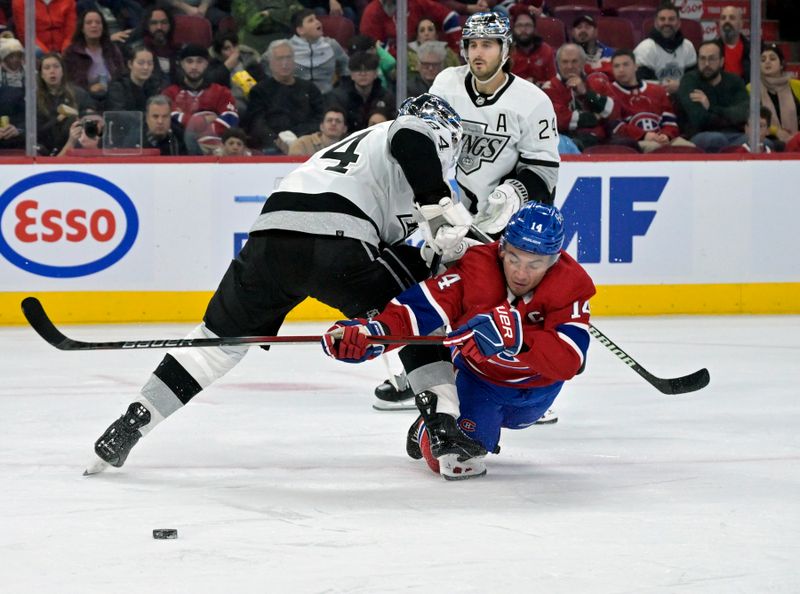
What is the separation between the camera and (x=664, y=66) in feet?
21.6

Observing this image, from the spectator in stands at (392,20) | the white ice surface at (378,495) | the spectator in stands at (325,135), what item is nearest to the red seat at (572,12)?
the spectator in stands at (392,20)

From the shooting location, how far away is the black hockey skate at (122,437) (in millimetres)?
3203

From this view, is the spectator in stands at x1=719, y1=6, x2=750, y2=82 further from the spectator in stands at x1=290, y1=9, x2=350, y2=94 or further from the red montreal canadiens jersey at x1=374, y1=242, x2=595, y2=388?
the red montreal canadiens jersey at x1=374, y1=242, x2=595, y2=388

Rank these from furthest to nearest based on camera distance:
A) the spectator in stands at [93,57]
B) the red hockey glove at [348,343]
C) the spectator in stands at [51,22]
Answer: the spectator in stands at [93,57] < the spectator in stands at [51,22] < the red hockey glove at [348,343]

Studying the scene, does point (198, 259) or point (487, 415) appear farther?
point (198, 259)

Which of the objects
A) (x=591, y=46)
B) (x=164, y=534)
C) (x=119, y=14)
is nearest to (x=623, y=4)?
(x=591, y=46)

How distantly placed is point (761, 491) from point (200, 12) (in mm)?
3987

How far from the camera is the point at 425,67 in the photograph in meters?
6.34

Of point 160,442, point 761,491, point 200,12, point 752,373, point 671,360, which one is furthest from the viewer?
point 200,12

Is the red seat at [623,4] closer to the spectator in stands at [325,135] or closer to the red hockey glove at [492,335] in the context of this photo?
the spectator in stands at [325,135]

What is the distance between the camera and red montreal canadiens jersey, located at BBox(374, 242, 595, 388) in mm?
3057

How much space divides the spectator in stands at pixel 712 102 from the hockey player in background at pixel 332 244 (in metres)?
3.57

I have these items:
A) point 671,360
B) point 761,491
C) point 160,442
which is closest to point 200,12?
point 671,360

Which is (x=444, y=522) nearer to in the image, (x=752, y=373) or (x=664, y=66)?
(x=752, y=373)
